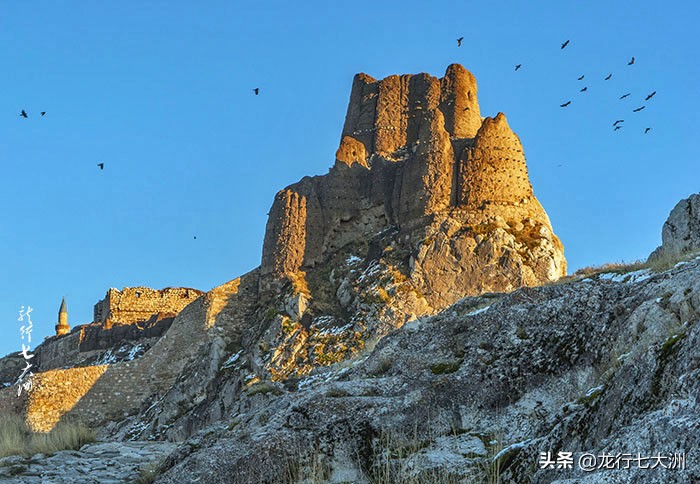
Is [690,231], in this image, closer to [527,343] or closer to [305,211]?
[527,343]

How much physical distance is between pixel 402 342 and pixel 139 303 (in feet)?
135

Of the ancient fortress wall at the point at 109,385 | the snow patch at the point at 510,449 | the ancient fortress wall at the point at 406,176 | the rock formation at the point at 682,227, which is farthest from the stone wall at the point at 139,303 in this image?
the snow patch at the point at 510,449

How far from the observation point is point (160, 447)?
12.5 m

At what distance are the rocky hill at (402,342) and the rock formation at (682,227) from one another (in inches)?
80.4

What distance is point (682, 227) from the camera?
17.0 metres

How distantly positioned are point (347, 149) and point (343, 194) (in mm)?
2371

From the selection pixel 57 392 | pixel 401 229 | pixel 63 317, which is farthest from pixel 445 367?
pixel 63 317

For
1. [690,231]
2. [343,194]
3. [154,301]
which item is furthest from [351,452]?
[154,301]

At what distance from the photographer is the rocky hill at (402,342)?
666 cm

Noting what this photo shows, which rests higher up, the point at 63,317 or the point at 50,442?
the point at 63,317

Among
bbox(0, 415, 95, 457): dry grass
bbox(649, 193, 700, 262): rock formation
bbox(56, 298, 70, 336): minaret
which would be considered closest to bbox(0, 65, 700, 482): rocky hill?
bbox(0, 415, 95, 457): dry grass

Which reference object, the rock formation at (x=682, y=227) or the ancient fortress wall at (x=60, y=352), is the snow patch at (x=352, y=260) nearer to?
→ the rock formation at (x=682, y=227)

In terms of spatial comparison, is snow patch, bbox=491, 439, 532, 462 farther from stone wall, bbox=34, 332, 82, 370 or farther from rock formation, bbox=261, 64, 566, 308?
stone wall, bbox=34, 332, 82, 370

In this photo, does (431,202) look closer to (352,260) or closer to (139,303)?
(352,260)
